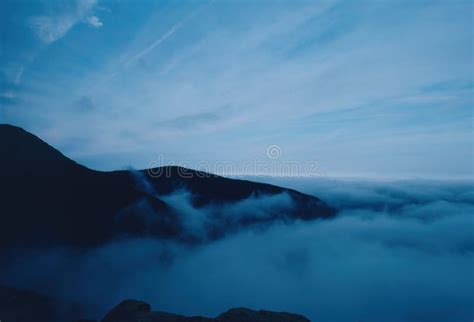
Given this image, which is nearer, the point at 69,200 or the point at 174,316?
the point at 174,316

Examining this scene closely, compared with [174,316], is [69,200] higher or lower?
higher

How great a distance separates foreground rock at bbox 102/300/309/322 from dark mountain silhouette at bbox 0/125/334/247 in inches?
3273

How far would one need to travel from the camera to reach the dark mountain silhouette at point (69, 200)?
83250 mm

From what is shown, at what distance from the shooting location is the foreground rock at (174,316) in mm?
19641

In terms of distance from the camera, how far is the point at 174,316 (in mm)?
20297

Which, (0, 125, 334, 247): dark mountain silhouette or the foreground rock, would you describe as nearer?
the foreground rock

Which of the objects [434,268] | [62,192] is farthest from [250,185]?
[434,268]

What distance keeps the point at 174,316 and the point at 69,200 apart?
93273mm

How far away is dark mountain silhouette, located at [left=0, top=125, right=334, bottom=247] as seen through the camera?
273ft

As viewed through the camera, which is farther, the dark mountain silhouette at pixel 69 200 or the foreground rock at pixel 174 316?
the dark mountain silhouette at pixel 69 200

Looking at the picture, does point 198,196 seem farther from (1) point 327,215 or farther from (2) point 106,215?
(1) point 327,215

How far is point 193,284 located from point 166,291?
24.0m

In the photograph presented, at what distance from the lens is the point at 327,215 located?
194250mm

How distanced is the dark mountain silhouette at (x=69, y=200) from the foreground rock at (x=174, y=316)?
83.1 meters
